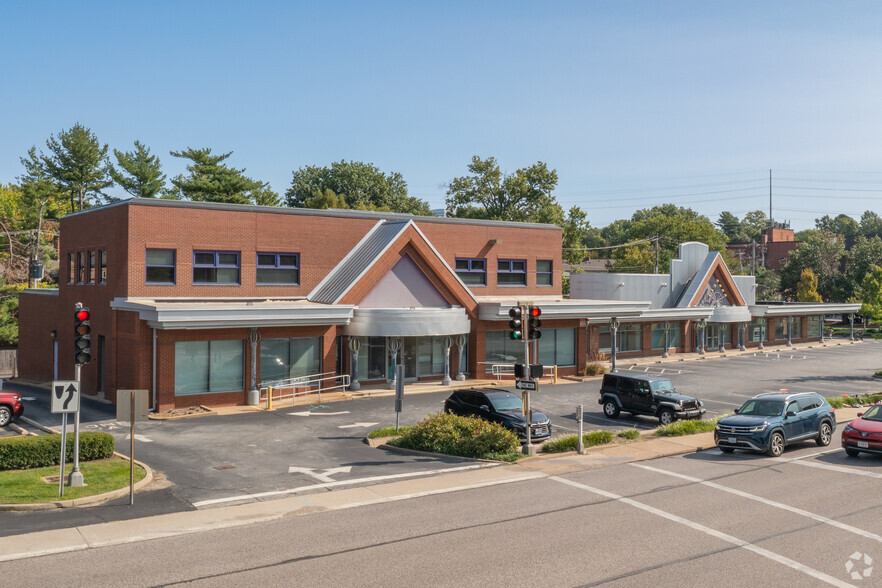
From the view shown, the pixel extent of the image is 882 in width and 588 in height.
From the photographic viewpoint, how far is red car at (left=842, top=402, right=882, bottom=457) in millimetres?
21766

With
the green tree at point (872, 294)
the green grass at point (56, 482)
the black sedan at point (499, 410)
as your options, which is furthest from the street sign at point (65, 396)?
the green tree at point (872, 294)

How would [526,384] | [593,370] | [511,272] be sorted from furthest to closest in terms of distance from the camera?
1. [511,272]
2. [593,370]
3. [526,384]

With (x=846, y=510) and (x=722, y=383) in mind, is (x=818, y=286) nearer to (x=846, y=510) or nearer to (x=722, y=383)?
(x=722, y=383)

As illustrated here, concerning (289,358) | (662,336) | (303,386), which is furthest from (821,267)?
(289,358)

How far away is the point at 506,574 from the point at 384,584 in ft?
6.61

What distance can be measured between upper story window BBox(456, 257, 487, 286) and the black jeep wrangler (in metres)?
13.9

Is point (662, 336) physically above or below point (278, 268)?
below

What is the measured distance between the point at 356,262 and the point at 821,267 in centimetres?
7832

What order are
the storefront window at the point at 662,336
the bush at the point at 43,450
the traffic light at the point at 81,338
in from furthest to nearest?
the storefront window at the point at 662,336, the bush at the point at 43,450, the traffic light at the point at 81,338

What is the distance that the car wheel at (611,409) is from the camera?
30750 mm

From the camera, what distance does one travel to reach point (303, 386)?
34.2m

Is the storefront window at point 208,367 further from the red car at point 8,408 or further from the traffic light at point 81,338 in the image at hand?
the traffic light at point 81,338

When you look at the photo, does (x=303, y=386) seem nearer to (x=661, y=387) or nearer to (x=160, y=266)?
(x=160, y=266)

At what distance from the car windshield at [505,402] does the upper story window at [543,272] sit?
21397 mm
